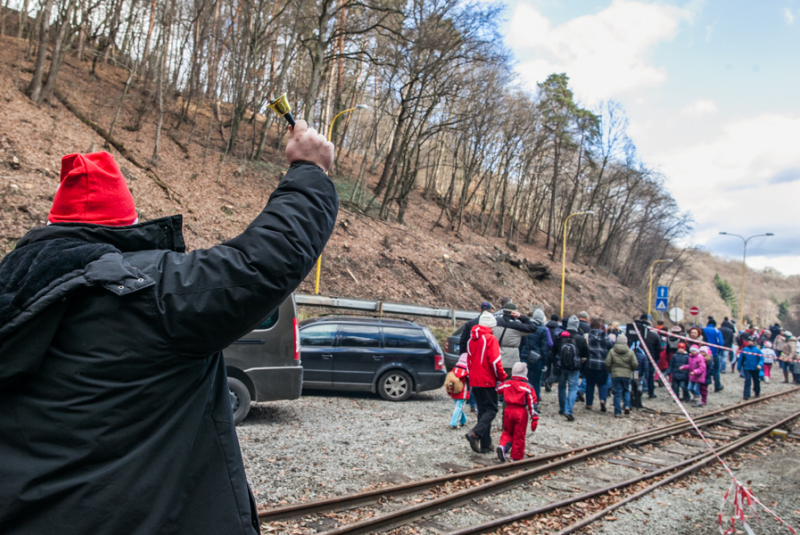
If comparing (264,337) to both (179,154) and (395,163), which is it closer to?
(179,154)

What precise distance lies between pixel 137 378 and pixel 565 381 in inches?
456

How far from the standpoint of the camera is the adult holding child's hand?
1.67m

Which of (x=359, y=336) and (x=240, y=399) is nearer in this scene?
(x=240, y=399)

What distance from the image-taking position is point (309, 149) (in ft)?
5.51

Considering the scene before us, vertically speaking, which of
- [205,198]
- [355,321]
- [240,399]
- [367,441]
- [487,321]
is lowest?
[367,441]

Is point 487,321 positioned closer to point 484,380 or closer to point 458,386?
point 484,380

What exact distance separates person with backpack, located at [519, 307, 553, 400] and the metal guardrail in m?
8.51

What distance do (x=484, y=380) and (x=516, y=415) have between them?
0.72m

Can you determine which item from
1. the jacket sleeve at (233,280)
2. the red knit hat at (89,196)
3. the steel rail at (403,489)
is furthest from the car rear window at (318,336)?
the jacket sleeve at (233,280)

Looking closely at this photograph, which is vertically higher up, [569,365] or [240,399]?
[569,365]

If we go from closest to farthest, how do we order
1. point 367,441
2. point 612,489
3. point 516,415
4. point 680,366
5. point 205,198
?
1. point 612,489
2. point 516,415
3. point 367,441
4. point 680,366
5. point 205,198

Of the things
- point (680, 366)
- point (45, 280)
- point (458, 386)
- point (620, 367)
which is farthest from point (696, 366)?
point (45, 280)

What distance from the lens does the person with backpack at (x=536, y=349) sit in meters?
11.9

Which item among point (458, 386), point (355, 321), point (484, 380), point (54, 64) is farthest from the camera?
point (54, 64)
